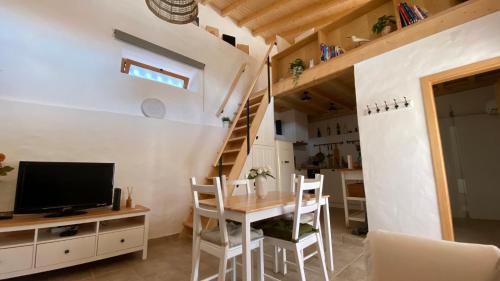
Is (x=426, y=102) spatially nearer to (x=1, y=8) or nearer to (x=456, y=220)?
(x=456, y=220)

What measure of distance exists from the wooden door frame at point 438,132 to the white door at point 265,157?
2363 mm

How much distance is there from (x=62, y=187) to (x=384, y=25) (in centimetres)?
435

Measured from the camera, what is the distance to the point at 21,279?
6.75ft

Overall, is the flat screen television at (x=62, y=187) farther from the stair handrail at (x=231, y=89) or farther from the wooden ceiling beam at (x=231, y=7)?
the wooden ceiling beam at (x=231, y=7)

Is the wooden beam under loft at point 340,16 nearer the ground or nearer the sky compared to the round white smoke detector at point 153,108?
nearer the sky

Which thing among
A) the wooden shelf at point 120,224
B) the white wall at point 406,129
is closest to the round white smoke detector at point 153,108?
the wooden shelf at point 120,224

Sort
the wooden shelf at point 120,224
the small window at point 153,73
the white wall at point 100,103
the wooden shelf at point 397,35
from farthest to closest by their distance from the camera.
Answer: the small window at point 153,73 < the white wall at point 100,103 < the wooden shelf at point 120,224 < the wooden shelf at point 397,35

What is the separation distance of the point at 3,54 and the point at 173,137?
2.09m

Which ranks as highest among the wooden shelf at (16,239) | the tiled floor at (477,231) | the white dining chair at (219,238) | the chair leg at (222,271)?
the white dining chair at (219,238)

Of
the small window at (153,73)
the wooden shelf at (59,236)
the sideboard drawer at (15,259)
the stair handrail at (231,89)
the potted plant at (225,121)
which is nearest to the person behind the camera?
the sideboard drawer at (15,259)

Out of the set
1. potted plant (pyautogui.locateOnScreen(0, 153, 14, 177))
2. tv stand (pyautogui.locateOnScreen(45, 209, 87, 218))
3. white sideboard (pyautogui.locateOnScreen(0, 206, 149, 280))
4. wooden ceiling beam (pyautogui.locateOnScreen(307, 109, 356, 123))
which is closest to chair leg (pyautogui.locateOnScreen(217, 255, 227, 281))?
white sideboard (pyautogui.locateOnScreen(0, 206, 149, 280))

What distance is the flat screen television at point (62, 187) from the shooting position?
7.09 ft

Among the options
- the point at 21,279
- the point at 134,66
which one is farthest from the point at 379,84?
the point at 21,279

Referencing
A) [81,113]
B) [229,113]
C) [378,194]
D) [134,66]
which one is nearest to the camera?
[378,194]
